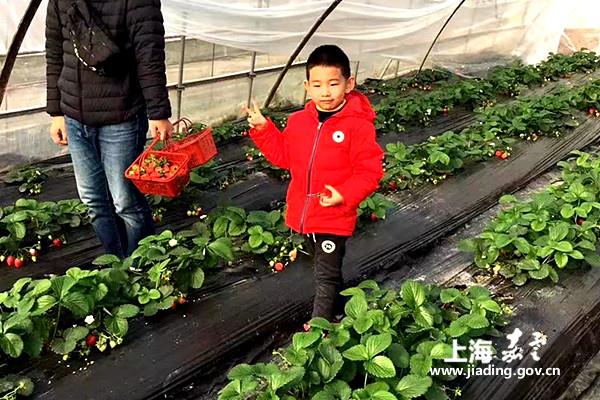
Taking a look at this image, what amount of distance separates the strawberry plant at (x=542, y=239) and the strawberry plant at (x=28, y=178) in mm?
3032

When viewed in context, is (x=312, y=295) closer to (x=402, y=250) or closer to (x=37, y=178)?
(x=402, y=250)

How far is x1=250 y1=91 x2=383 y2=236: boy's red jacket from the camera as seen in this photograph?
8.01 feet

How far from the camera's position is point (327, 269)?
8.82 ft

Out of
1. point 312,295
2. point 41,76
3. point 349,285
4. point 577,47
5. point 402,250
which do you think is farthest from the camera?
point 577,47

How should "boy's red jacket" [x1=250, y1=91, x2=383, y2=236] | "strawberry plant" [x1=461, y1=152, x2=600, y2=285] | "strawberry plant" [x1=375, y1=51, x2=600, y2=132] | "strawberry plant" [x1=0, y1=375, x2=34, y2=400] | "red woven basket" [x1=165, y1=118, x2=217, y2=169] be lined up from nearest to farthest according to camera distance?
"strawberry plant" [x1=0, y1=375, x2=34, y2=400]
"boy's red jacket" [x1=250, y1=91, x2=383, y2=236]
"red woven basket" [x1=165, y1=118, x2=217, y2=169]
"strawberry plant" [x1=461, y1=152, x2=600, y2=285]
"strawberry plant" [x1=375, y1=51, x2=600, y2=132]

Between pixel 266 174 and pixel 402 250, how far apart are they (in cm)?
152

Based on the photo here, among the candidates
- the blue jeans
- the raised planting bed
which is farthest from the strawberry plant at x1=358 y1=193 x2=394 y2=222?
the blue jeans

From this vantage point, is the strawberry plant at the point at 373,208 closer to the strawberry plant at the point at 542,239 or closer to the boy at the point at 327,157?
the strawberry plant at the point at 542,239

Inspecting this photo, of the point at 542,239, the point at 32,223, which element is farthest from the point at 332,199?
the point at 32,223

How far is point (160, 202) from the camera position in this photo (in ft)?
13.5

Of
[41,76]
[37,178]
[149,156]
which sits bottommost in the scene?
[37,178]

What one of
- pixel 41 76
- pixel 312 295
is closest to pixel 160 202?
pixel 312 295

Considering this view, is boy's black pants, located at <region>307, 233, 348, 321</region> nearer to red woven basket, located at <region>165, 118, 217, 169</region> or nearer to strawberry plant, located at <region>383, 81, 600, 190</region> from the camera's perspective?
red woven basket, located at <region>165, 118, 217, 169</region>

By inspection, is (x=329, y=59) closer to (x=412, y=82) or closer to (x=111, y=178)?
(x=111, y=178)
